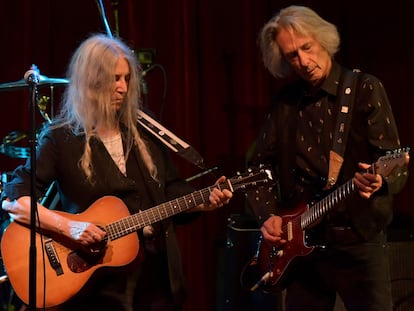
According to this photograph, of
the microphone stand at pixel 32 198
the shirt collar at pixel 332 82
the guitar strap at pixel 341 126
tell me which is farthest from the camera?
the shirt collar at pixel 332 82

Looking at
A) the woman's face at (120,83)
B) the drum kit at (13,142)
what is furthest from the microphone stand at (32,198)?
the woman's face at (120,83)

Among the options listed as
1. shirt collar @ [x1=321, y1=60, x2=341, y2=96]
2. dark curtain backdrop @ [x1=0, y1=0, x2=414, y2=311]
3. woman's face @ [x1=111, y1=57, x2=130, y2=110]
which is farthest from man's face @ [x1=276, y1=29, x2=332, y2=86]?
dark curtain backdrop @ [x1=0, y1=0, x2=414, y2=311]

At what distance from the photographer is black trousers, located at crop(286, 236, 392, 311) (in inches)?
111

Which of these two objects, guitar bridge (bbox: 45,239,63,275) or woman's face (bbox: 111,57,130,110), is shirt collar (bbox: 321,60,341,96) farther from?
guitar bridge (bbox: 45,239,63,275)

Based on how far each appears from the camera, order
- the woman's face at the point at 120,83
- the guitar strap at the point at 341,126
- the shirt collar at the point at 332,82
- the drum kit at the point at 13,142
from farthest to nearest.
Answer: the drum kit at the point at 13,142 → the woman's face at the point at 120,83 → the shirt collar at the point at 332,82 → the guitar strap at the point at 341,126

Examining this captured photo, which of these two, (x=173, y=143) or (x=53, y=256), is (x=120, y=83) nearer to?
(x=173, y=143)

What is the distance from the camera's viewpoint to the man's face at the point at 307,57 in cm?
307

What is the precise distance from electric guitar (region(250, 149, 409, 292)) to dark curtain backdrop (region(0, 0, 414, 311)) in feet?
4.02

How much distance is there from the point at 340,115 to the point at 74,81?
51.6 inches

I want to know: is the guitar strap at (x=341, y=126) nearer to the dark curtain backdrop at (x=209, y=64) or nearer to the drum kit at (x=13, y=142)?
the drum kit at (x=13, y=142)

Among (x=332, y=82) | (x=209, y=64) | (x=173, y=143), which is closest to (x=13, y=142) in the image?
(x=173, y=143)

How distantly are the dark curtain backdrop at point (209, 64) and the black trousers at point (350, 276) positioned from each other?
1420mm

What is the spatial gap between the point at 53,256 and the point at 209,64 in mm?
1986

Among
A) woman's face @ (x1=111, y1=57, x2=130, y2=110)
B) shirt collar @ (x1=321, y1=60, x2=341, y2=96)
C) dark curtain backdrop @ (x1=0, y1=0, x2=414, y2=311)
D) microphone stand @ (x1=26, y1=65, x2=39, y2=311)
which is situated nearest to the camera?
microphone stand @ (x1=26, y1=65, x2=39, y2=311)
